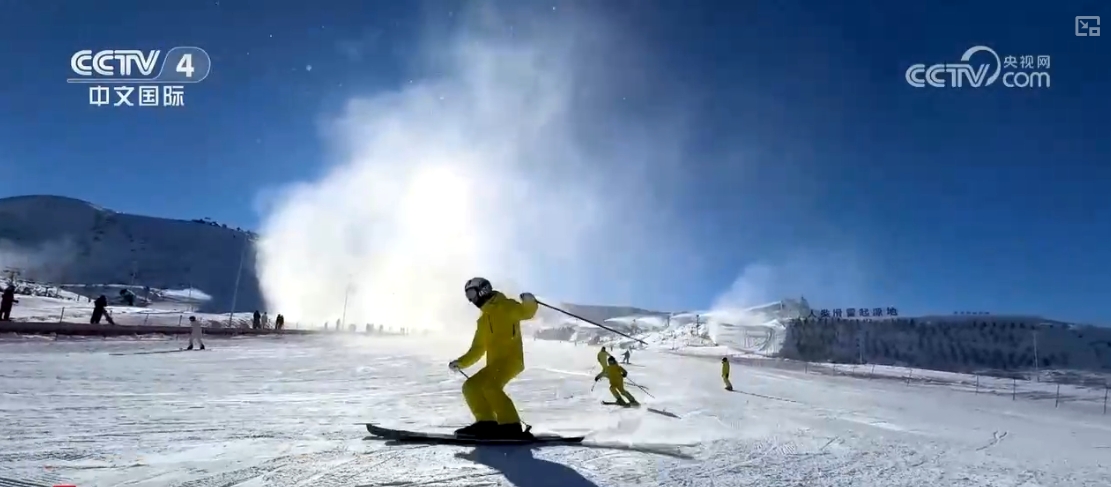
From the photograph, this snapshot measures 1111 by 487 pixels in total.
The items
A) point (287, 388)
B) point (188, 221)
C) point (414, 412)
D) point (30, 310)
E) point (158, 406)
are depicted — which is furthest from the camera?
point (188, 221)

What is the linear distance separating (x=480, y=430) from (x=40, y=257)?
139574 millimetres

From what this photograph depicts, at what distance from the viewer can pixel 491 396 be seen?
17.3ft

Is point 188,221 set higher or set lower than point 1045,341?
higher

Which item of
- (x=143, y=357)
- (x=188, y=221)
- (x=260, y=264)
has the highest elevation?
(x=188, y=221)

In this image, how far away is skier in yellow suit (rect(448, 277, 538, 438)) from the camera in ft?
17.2

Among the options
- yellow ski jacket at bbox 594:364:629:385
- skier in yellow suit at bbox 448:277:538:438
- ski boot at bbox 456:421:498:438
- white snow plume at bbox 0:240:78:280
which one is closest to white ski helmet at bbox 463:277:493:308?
skier in yellow suit at bbox 448:277:538:438

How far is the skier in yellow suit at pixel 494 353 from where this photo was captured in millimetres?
5242

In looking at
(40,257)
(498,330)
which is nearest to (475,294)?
(498,330)

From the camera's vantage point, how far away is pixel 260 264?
128 metres

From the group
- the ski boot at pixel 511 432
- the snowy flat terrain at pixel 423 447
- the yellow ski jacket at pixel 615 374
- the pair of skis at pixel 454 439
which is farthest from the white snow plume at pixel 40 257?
the ski boot at pixel 511 432

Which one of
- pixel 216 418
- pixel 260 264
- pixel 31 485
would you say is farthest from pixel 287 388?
pixel 260 264

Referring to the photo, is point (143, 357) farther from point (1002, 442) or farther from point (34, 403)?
point (1002, 442)

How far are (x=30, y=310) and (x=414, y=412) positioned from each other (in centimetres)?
2817

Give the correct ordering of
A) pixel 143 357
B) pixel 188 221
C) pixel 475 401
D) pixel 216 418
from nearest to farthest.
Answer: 1. pixel 475 401
2. pixel 216 418
3. pixel 143 357
4. pixel 188 221
